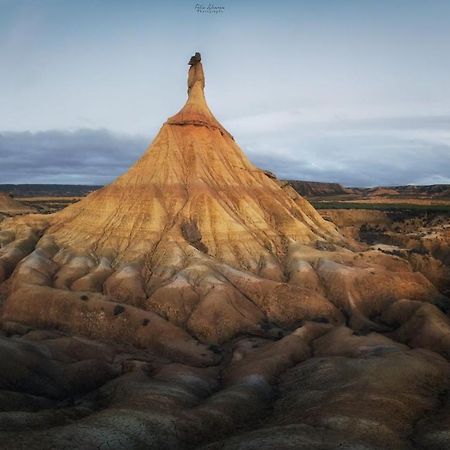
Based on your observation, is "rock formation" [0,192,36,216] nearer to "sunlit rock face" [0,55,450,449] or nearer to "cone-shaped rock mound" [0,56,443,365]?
"sunlit rock face" [0,55,450,449]

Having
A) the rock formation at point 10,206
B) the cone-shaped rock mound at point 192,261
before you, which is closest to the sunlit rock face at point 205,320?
the cone-shaped rock mound at point 192,261

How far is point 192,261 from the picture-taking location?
63750 mm

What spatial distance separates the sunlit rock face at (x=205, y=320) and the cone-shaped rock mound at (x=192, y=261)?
0.24 m

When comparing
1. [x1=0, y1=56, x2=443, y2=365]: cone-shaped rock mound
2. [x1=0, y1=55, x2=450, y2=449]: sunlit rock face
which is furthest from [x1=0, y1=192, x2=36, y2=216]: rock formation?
[x1=0, y1=56, x2=443, y2=365]: cone-shaped rock mound

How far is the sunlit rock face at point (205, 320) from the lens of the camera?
98.2 ft

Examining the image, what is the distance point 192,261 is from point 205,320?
11023 mm

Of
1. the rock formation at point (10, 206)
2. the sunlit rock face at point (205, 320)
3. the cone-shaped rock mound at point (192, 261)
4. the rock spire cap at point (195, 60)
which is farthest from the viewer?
the rock formation at point (10, 206)

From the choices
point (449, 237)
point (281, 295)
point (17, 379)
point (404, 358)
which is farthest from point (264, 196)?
point (17, 379)

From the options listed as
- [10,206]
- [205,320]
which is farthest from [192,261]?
[10,206]

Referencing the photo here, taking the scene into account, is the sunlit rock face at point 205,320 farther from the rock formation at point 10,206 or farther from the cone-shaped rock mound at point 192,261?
the rock formation at point 10,206

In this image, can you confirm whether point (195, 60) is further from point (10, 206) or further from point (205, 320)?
point (10, 206)

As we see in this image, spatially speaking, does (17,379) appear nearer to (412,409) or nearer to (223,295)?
(223,295)

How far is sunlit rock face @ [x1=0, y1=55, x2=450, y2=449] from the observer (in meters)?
29.9

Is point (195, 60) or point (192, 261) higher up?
point (195, 60)
